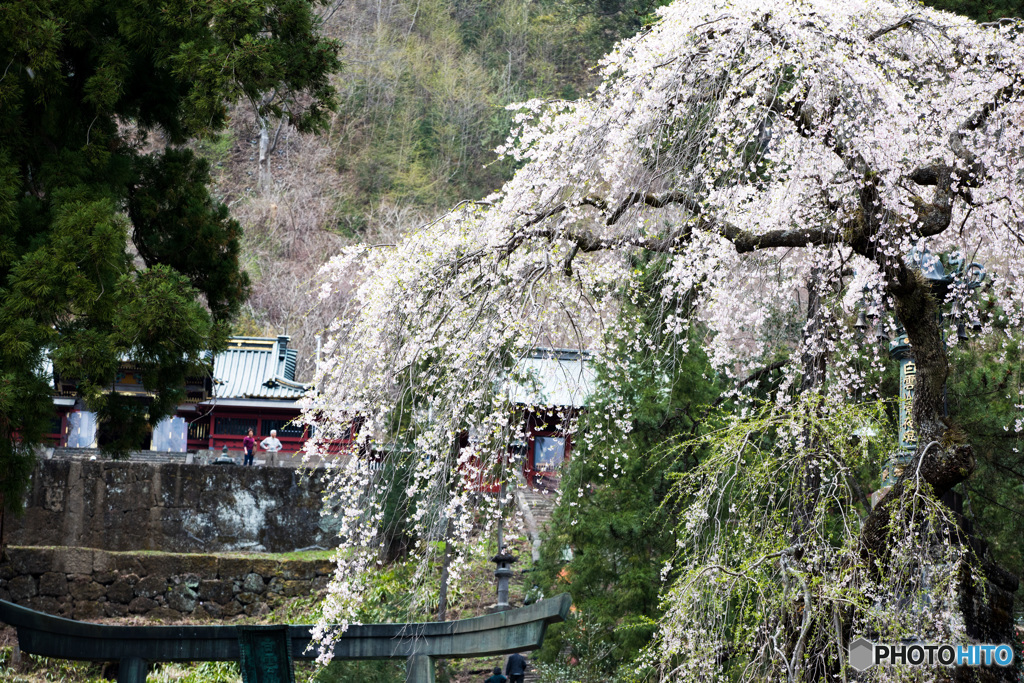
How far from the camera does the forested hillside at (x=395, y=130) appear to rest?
25.2 metres

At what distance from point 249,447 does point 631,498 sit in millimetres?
9723

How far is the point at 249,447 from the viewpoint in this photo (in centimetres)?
1650

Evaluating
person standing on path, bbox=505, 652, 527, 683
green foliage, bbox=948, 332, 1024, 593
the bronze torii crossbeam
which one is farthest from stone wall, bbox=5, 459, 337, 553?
green foliage, bbox=948, 332, 1024, 593

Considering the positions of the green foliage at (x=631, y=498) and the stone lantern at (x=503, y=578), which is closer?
the green foliage at (x=631, y=498)

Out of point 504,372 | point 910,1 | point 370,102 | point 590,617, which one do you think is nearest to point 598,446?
point 590,617

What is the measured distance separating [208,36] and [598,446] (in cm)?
470

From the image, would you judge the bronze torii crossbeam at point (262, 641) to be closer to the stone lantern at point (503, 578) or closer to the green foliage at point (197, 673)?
the stone lantern at point (503, 578)

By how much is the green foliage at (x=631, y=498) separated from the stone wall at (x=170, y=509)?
540 cm

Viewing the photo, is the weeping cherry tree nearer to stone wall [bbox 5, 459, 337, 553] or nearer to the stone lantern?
the stone lantern

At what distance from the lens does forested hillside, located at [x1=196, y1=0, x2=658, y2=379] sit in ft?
82.7

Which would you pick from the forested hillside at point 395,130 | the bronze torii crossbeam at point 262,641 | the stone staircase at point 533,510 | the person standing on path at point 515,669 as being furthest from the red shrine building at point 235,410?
the bronze torii crossbeam at point 262,641

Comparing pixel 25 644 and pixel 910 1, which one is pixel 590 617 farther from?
pixel 910 1

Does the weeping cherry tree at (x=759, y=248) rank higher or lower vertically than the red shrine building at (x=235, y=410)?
lower

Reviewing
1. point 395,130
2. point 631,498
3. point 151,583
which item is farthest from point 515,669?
point 395,130
